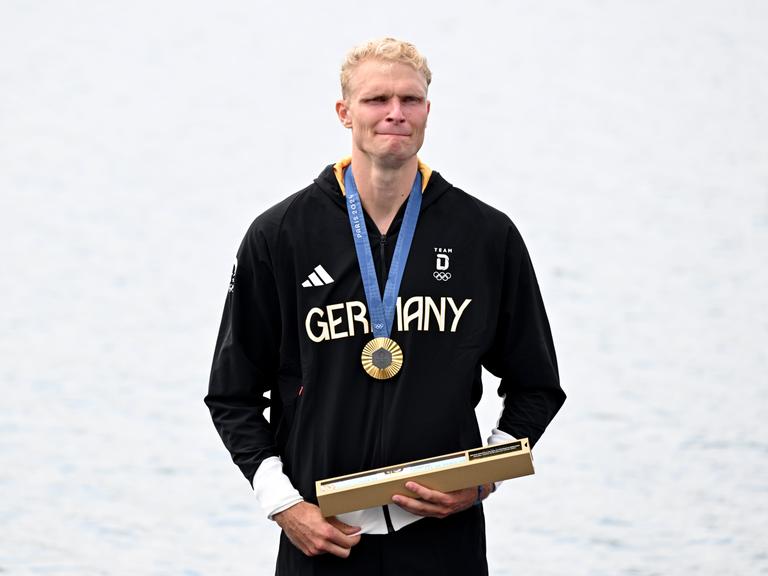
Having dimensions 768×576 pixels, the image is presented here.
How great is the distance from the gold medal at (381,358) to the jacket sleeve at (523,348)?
0.23m

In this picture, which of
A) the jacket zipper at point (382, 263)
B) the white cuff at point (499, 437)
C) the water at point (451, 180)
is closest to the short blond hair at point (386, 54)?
the jacket zipper at point (382, 263)

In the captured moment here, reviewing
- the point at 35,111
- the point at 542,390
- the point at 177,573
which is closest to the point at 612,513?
the point at 177,573

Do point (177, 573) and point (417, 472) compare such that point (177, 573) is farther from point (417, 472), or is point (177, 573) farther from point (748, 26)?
point (748, 26)

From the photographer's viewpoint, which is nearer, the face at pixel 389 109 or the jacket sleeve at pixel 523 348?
the face at pixel 389 109

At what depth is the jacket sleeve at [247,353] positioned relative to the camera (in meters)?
2.82

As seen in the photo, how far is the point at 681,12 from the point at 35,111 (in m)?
7.03

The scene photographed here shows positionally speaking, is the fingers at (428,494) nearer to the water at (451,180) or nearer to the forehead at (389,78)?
the forehead at (389,78)

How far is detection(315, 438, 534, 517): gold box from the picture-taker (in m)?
2.62

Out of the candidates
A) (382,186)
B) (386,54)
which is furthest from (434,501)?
(386,54)

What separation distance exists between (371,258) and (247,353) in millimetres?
328

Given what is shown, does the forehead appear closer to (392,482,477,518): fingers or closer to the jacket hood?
the jacket hood

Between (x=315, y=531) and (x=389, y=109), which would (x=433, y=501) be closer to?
(x=315, y=531)

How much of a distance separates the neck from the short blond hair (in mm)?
176

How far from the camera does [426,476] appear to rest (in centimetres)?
264
